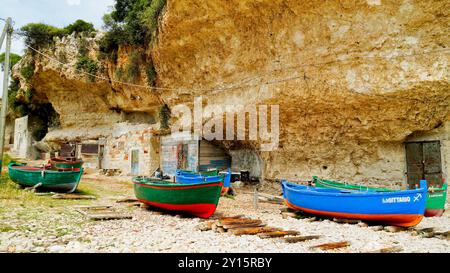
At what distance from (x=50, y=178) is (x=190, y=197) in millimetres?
6877

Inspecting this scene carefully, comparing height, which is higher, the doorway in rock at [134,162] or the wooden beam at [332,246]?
the doorway in rock at [134,162]

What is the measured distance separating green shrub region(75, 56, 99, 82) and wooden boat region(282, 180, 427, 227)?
17.0 m

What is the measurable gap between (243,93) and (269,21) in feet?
10.8

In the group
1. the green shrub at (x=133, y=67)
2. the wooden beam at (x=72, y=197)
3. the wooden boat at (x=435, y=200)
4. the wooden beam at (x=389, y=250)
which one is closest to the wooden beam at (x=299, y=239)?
the wooden beam at (x=389, y=250)

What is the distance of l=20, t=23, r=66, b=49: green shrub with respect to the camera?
21594 millimetres

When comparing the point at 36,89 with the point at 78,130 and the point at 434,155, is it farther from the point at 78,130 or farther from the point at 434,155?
the point at 434,155

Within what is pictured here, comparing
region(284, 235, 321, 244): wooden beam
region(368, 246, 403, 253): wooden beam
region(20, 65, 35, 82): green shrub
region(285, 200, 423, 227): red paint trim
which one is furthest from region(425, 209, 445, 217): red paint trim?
region(20, 65, 35, 82): green shrub

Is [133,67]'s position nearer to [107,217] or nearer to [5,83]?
[5,83]

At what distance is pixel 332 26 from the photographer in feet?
36.4

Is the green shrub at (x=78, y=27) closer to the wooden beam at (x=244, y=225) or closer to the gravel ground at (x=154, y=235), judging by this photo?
the gravel ground at (x=154, y=235)

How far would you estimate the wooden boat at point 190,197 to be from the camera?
8.31 meters

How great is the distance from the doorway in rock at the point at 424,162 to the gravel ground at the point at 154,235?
7.17 ft

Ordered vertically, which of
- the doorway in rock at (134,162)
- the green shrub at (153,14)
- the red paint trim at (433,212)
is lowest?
the red paint trim at (433,212)

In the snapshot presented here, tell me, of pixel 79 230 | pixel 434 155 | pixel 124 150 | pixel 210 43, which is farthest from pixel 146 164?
pixel 434 155
